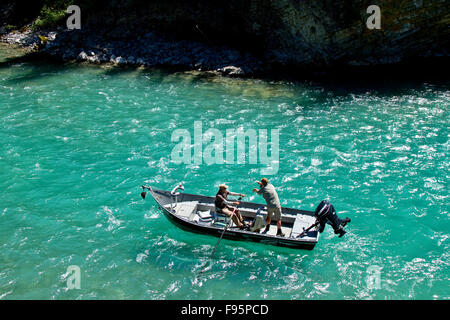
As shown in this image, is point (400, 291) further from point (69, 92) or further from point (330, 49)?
point (69, 92)

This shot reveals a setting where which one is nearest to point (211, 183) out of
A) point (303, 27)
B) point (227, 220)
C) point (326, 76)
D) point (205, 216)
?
point (205, 216)

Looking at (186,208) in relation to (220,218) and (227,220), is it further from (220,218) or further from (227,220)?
(227,220)

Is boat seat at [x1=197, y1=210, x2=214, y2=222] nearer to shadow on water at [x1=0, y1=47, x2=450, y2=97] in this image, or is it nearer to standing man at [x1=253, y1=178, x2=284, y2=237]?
standing man at [x1=253, y1=178, x2=284, y2=237]

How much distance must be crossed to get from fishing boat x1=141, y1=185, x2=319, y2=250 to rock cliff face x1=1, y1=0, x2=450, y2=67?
17481 millimetres

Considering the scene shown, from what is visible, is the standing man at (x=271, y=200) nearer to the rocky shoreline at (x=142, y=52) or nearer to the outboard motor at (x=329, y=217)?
the outboard motor at (x=329, y=217)

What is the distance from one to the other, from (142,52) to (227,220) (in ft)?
73.7

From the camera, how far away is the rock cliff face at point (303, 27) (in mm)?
26094

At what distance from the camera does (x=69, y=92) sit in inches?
1081

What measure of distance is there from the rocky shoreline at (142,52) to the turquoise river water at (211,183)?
2.27 metres

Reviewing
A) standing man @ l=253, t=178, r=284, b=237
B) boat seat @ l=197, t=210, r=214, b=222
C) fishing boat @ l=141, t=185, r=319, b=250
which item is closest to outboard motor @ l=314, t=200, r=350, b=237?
fishing boat @ l=141, t=185, r=319, b=250

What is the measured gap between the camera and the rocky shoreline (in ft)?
100

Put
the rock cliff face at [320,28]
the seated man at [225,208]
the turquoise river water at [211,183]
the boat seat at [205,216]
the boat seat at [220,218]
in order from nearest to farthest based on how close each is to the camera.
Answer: the turquoise river water at [211,183] → the seated man at [225,208] → the boat seat at [220,218] → the boat seat at [205,216] → the rock cliff face at [320,28]

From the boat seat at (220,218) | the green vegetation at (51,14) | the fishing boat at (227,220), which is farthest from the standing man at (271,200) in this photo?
the green vegetation at (51,14)

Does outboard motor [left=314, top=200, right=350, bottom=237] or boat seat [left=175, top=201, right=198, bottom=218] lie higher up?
outboard motor [left=314, top=200, right=350, bottom=237]
